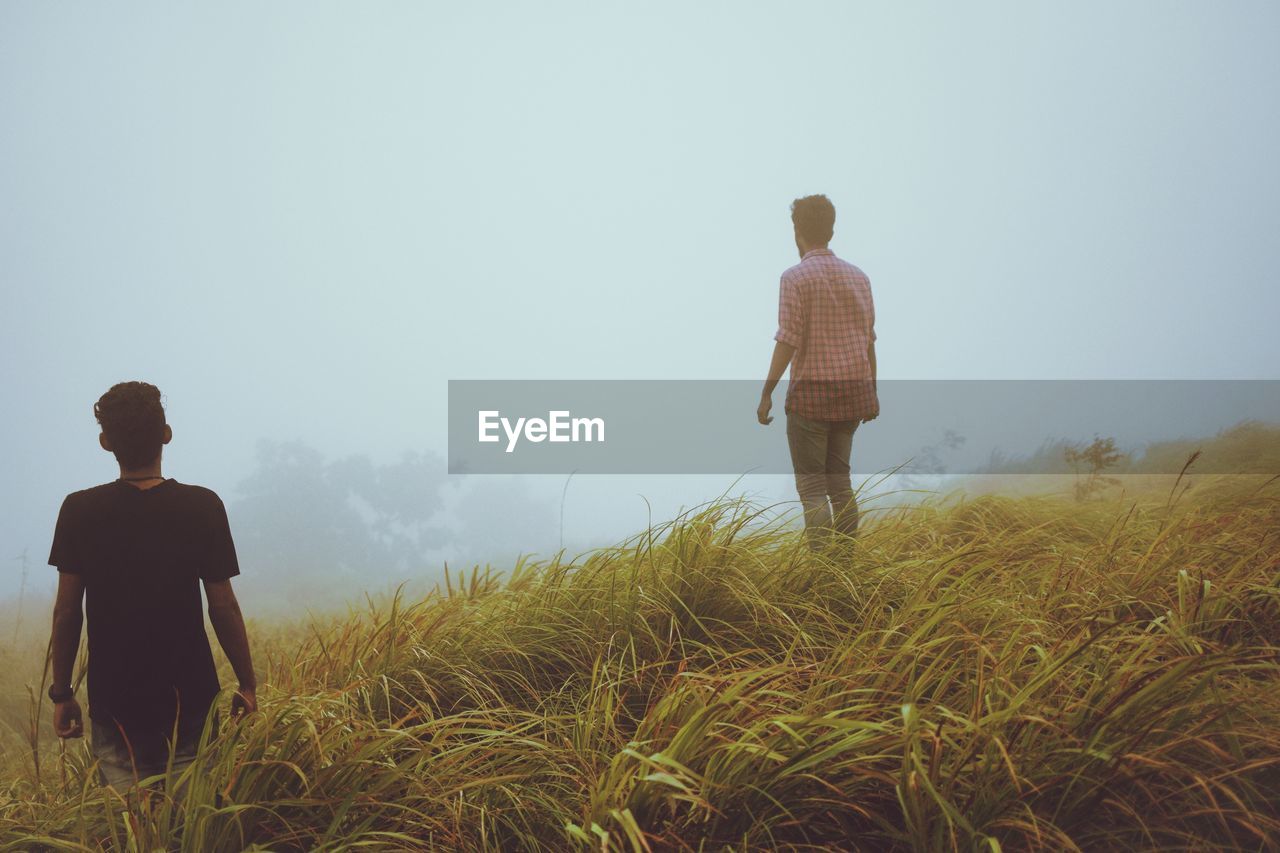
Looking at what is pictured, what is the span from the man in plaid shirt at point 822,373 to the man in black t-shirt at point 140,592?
3593mm

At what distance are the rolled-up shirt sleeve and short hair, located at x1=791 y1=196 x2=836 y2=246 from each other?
0.46 metres

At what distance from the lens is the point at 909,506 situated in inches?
241

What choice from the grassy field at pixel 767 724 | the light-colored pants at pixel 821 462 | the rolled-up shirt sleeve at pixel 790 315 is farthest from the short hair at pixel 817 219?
the grassy field at pixel 767 724

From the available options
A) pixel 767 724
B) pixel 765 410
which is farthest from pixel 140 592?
pixel 765 410

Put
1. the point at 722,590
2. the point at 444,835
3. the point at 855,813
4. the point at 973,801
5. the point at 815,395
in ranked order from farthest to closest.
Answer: the point at 815,395 → the point at 722,590 → the point at 444,835 → the point at 855,813 → the point at 973,801

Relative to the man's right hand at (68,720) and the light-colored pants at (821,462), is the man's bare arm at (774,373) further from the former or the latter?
the man's right hand at (68,720)

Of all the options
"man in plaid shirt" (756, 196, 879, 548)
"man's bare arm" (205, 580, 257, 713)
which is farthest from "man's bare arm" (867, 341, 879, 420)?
"man's bare arm" (205, 580, 257, 713)

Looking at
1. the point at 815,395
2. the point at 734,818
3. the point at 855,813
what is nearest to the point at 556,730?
the point at 734,818

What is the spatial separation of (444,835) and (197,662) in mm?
1043

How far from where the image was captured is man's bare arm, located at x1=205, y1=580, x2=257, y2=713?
3.23m

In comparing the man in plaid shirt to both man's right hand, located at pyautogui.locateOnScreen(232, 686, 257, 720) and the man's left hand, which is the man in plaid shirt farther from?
man's right hand, located at pyautogui.locateOnScreen(232, 686, 257, 720)

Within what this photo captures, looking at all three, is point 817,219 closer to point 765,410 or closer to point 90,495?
point 765,410

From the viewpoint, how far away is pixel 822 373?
5926 mm

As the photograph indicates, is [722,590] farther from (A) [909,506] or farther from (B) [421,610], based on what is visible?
(A) [909,506]
